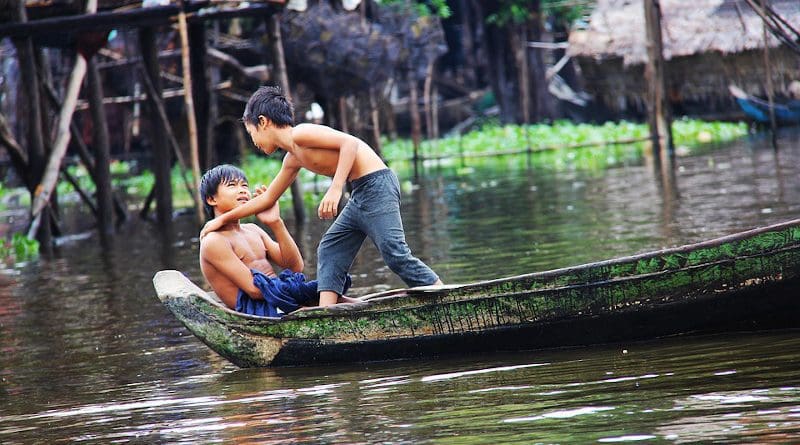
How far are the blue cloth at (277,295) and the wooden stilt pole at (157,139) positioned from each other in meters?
7.44

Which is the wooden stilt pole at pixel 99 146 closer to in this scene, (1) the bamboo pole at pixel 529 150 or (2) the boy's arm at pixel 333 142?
(2) the boy's arm at pixel 333 142

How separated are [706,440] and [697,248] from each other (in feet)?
5.35

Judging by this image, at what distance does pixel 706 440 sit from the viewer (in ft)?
12.0

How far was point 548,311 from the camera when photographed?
539 cm

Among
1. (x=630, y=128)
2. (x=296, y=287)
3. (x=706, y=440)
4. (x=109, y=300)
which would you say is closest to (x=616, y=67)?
(x=630, y=128)

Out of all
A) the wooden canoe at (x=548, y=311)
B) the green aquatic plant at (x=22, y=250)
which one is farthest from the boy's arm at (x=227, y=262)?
the green aquatic plant at (x=22, y=250)

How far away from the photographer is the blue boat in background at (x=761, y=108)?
2197 cm

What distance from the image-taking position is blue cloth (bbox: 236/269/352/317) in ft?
19.5

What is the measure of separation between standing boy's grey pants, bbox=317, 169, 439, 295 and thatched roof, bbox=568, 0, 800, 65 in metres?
15.6

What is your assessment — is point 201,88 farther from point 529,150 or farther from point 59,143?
point 529,150

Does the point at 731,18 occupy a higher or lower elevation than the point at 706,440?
higher

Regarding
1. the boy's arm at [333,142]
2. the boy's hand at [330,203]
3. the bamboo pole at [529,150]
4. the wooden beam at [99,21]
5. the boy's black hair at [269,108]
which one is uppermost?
the wooden beam at [99,21]

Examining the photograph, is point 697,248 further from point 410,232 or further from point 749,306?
point 410,232

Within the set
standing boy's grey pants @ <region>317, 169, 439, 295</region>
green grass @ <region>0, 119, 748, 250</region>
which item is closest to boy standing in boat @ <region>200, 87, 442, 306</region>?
standing boy's grey pants @ <region>317, 169, 439, 295</region>
